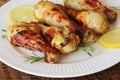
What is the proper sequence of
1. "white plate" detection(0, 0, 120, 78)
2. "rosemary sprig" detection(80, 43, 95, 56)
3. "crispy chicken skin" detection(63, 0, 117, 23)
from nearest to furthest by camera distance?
"white plate" detection(0, 0, 120, 78)
"rosemary sprig" detection(80, 43, 95, 56)
"crispy chicken skin" detection(63, 0, 117, 23)

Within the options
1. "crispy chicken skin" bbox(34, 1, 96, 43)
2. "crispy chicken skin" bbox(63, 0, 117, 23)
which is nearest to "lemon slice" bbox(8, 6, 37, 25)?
"crispy chicken skin" bbox(34, 1, 96, 43)

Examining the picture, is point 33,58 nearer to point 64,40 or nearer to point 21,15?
point 64,40

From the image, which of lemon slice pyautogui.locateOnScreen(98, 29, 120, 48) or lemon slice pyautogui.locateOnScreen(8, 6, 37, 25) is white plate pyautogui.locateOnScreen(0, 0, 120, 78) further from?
lemon slice pyautogui.locateOnScreen(8, 6, 37, 25)

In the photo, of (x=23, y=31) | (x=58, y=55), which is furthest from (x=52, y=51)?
(x=23, y=31)

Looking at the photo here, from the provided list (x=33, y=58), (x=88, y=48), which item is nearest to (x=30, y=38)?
(x=33, y=58)

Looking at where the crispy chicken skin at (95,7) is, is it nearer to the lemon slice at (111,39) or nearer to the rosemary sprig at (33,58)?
→ the lemon slice at (111,39)

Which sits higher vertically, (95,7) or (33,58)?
(95,7)
